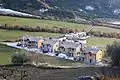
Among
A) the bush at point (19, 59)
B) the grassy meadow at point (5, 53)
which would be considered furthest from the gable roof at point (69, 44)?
the bush at point (19, 59)

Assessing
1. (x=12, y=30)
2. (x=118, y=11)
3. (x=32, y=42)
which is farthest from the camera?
(x=118, y=11)

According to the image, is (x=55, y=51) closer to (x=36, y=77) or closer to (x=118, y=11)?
(x=36, y=77)

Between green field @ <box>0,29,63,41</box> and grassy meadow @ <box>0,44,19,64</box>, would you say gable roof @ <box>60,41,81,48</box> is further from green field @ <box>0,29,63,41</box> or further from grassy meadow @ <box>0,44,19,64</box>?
green field @ <box>0,29,63,41</box>

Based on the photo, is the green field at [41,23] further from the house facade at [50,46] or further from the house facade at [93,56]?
the house facade at [93,56]

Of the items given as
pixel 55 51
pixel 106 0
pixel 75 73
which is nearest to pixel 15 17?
pixel 55 51

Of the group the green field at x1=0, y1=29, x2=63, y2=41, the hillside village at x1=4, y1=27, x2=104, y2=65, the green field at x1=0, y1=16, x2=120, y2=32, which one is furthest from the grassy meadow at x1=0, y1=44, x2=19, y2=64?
the green field at x1=0, y1=16, x2=120, y2=32

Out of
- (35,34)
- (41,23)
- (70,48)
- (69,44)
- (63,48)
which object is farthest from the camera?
(41,23)

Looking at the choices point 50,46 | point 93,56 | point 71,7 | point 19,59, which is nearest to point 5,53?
point 19,59

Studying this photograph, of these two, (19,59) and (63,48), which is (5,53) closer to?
(19,59)
